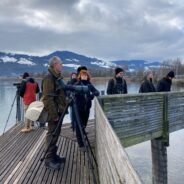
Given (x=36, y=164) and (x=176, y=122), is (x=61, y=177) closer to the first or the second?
(x=36, y=164)

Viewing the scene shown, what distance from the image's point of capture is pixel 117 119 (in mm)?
8461

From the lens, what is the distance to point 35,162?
7.04 m

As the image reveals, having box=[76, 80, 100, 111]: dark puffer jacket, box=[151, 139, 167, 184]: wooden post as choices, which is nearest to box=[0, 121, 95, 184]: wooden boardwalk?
box=[76, 80, 100, 111]: dark puffer jacket

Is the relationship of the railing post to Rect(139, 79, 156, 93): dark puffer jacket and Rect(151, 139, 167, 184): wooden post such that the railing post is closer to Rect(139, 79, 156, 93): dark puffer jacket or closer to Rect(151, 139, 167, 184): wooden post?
Rect(151, 139, 167, 184): wooden post

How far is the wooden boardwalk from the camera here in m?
6.04

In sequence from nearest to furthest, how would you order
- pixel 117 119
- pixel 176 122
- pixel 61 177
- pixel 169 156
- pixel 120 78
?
pixel 61 177 → pixel 117 119 → pixel 120 78 → pixel 176 122 → pixel 169 156

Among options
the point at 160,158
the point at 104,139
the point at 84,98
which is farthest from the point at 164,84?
the point at 104,139

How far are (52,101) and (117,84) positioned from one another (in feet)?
10.1

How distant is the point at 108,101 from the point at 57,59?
206 cm

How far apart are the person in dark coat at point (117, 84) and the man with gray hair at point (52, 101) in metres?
2.62

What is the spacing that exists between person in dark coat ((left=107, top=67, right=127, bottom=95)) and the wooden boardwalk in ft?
4.16

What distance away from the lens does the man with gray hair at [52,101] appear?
6191 millimetres

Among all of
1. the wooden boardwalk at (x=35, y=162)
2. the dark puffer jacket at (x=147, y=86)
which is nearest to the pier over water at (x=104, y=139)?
the wooden boardwalk at (x=35, y=162)

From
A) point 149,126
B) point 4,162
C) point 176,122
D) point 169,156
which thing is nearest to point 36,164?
point 4,162
